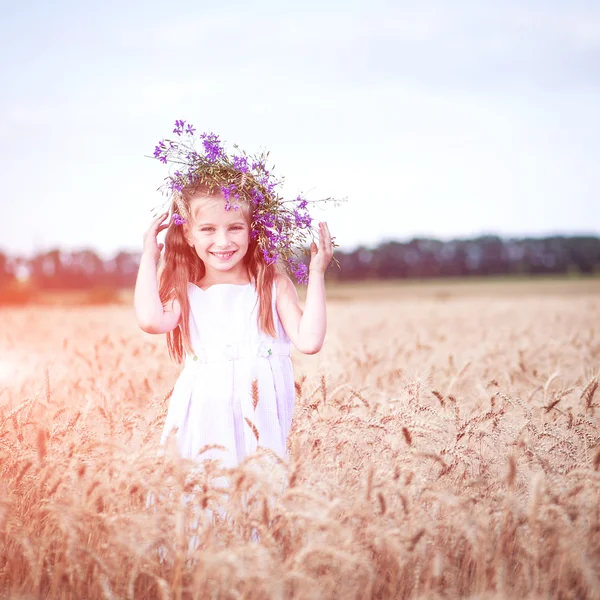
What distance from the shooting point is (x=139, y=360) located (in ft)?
19.7

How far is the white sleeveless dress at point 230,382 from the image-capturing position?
3.27 meters

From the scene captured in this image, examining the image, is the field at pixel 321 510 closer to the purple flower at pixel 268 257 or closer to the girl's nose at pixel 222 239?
the purple flower at pixel 268 257

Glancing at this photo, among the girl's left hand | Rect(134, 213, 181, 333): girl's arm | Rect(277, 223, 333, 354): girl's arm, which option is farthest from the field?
the girl's left hand

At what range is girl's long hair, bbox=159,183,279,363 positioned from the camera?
3.39m

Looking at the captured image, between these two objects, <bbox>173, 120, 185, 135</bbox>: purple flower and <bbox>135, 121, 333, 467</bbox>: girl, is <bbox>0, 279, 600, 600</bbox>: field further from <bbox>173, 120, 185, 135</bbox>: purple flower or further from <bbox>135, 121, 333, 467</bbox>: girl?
Result: <bbox>173, 120, 185, 135</bbox>: purple flower

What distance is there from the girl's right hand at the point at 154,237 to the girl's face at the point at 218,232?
0.48ft

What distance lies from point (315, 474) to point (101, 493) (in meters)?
0.80

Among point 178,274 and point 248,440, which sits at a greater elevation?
point 178,274

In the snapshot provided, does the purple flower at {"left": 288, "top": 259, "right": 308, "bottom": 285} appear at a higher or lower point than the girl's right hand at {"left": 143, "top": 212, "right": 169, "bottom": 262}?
lower

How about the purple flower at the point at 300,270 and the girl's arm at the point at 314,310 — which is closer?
the girl's arm at the point at 314,310

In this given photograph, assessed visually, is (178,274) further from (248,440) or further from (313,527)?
(313,527)

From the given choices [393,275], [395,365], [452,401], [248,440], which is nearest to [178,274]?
[248,440]

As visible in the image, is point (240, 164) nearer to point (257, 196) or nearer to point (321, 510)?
point (257, 196)

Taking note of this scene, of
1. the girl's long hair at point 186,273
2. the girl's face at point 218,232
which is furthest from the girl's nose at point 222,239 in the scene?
the girl's long hair at point 186,273
